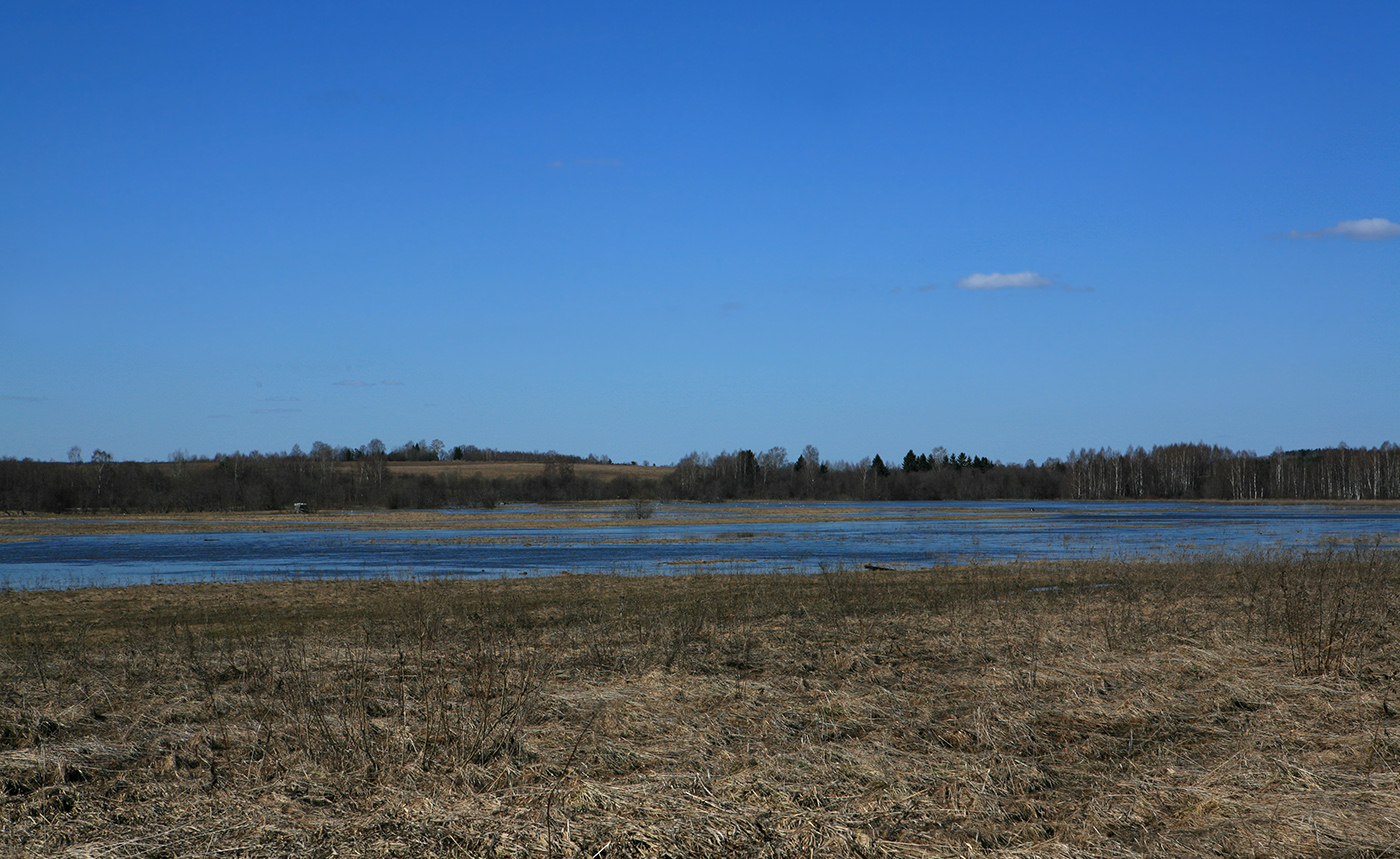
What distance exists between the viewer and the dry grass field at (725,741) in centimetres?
600

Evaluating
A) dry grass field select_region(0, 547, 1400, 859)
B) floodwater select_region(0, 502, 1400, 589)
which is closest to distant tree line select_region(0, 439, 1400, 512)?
floodwater select_region(0, 502, 1400, 589)

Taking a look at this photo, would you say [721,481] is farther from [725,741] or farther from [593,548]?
[725,741]

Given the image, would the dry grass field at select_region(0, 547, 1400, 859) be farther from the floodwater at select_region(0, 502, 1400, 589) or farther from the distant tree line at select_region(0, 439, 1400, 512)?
the distant tree line at select_region(0, 439, 1400, 512)

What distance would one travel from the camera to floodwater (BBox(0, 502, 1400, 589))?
33.6 m

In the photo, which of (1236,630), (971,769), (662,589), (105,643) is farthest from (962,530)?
(971,769)

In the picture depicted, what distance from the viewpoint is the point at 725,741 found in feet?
26.7

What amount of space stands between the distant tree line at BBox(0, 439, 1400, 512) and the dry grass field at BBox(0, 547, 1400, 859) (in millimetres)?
103260

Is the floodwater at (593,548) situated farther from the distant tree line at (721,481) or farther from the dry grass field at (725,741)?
the distant tree line at (721,481)

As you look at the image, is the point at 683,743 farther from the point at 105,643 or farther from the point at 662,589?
the point at 662,589

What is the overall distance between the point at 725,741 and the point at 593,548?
37856 millimetres

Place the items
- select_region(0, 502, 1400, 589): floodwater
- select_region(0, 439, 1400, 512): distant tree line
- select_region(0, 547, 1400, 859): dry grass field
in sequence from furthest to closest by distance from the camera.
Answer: select_region(0, 439, 1400, 512): distant tree line → select_region(0, 502, 1400, 589): floodwater → select_region(0, 547, 1400, 859): dry grass field

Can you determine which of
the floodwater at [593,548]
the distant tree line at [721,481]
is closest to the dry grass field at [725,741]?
the floodwater at [593,548]

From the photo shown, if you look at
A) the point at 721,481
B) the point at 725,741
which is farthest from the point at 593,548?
the point at 721,481

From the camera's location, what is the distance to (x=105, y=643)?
15.5 metres
